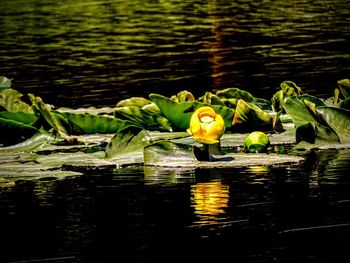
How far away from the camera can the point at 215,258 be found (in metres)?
4.35

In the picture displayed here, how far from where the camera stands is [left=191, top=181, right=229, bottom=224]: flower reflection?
5.02m

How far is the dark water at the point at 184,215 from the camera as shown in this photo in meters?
4.47

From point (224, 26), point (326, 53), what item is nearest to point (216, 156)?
point (326, 53)

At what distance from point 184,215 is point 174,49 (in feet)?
38.2

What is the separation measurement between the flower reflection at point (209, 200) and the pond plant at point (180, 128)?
47 cm

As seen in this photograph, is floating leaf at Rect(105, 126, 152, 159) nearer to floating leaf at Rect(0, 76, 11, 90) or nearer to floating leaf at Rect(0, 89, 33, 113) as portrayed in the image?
floating leaf at Rect(0, 89, 33, 113)

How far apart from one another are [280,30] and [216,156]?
41.5 ft

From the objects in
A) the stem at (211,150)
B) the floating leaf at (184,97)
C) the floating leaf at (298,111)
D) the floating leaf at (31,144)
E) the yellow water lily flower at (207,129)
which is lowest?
the floating leaf at (31,144)

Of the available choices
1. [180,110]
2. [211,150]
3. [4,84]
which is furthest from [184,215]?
[4,84]

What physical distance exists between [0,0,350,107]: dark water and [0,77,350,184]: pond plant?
2.46 meters

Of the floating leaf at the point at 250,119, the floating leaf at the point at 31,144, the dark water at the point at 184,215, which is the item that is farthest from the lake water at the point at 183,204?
the floating leaf at the point at 31,144

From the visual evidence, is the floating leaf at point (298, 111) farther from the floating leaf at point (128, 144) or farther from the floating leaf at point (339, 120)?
the floating leaf at point (128, 144)

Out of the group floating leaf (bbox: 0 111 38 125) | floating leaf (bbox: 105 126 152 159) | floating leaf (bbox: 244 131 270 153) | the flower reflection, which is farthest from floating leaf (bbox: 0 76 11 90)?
the flower reflection

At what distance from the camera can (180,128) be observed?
24.1 ft
